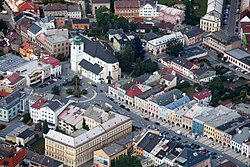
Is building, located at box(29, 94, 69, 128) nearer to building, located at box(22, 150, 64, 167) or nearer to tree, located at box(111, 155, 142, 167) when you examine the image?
building, located at box(22, 150, 64, 167)

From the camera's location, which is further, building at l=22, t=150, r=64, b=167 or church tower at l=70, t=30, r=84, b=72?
church tower at l=70, t=30, r=84, b=72

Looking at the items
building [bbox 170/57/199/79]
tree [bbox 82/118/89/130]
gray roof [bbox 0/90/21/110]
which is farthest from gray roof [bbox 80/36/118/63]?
tree [bbox 82/118/89/130]

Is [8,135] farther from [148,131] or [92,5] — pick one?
[92,5]

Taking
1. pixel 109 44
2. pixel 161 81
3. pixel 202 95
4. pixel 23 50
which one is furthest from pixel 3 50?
pixel 202 95

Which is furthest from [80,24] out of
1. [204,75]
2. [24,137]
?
[24,137]

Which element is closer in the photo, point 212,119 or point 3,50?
point 212,119

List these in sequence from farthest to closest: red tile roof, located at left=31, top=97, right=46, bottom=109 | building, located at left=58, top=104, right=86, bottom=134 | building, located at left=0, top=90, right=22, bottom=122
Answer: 1. building, located at left=0, top=90, right=22, bottom=122
2. red tile roof, located at left=31, top=97, right=46, bottom=109
3. building, located at left=58, top=104, right=86, bottom=134
